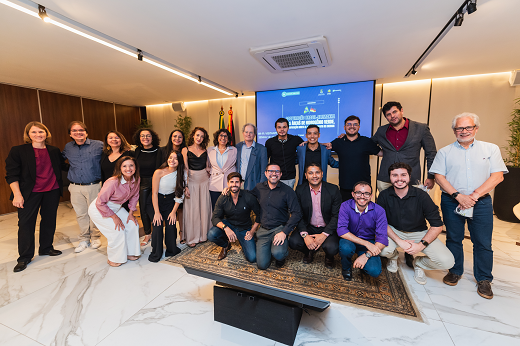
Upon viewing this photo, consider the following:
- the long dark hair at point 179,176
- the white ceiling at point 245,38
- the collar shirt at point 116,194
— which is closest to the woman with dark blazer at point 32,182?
the collar shirt at point 116,194

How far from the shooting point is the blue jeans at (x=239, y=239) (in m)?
2.72

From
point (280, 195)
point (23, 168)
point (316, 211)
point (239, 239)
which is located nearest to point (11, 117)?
point (23, 168)

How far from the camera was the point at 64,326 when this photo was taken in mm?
1786

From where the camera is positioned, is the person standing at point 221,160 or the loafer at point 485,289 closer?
the loafer at point 485,289

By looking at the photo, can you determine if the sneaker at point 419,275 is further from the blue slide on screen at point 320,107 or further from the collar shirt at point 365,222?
→ the blue slide on screen at point 320,107

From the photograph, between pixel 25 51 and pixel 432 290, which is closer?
pixel 432 290

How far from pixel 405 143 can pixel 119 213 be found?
11.1ft

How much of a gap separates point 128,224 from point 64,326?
3.72 ft

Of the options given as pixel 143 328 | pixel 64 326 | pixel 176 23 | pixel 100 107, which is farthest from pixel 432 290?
pixel 100 107

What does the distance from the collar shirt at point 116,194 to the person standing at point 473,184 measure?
10.8 ft

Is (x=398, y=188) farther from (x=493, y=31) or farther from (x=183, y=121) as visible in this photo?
(x=183, y=121)

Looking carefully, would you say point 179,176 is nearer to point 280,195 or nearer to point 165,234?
point 165,234

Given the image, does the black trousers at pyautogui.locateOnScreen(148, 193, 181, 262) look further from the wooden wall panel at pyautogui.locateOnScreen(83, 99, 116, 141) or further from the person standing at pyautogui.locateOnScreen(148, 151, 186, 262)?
the wooden wall panel at pyautogui.locateOnScreen(83, 99, 116, 141)

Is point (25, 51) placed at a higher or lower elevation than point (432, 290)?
higher
